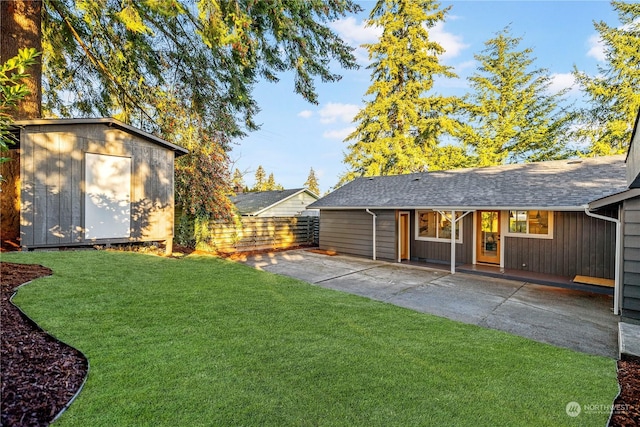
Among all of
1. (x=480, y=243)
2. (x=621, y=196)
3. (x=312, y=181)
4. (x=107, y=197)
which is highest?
(x=312, y=181)

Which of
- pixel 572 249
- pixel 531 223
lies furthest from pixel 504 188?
pixel 572 249

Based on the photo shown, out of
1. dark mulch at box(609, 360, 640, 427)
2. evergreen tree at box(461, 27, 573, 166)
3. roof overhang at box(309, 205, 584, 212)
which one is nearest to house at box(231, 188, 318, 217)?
roof overhang at box(309, 205, 584, 212)

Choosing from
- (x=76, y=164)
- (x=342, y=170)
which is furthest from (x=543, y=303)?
(x=342, y=170)

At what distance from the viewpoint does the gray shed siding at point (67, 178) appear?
23.5ft

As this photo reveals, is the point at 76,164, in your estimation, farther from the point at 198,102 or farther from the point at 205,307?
the point at 205,307

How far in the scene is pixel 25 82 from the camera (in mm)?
7438

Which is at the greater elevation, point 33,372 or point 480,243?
point 480,243

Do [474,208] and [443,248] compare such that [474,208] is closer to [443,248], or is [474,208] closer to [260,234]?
[443,248]

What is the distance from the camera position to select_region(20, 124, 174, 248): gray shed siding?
716 cm

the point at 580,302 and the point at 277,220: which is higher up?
the point at 277,220

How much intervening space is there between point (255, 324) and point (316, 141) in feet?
64.0

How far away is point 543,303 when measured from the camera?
5.98 meters

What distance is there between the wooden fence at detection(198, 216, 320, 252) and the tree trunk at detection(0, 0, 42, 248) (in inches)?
202

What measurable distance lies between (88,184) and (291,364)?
7921 mm
